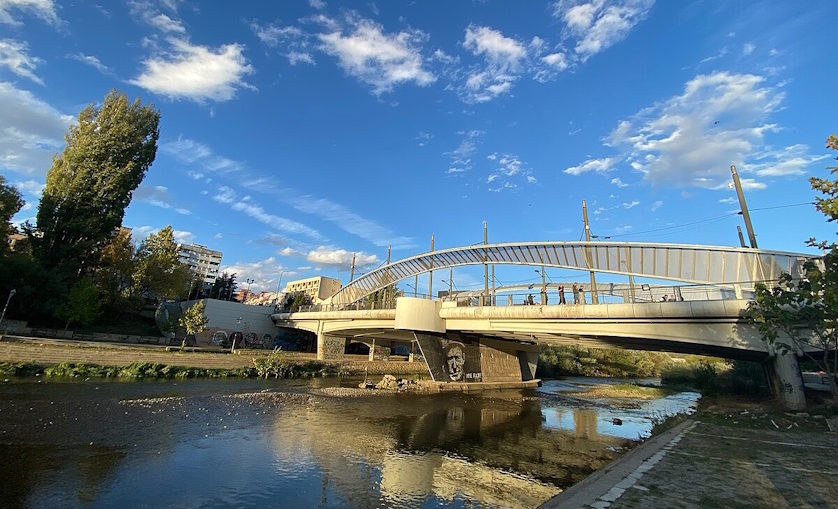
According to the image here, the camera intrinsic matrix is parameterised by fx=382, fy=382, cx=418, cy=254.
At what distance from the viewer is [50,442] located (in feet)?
43.4

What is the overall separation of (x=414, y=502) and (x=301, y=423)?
10563 mm

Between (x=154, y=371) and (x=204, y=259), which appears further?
(x=204, y=259)

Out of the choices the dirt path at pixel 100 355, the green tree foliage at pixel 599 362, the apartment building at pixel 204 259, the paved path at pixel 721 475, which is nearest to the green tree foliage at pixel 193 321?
the dirt path at pixel 100 355

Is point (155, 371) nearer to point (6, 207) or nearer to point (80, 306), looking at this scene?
point (80, 306)

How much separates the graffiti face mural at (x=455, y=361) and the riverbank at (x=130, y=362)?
1450cm

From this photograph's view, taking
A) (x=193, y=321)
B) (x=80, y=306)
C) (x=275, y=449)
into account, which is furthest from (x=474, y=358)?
(x=80, y=306)

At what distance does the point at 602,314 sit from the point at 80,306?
4899 centimetres

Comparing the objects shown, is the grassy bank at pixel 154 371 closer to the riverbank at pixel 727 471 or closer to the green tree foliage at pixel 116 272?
the green tree foliage at pixel 116 272

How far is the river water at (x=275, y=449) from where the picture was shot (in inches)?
416

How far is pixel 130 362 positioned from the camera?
3044 cm

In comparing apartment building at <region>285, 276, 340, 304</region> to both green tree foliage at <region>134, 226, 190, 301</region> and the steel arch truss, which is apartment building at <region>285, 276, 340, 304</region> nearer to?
green tree foliage at <region>134, 226, 190, 301</region>

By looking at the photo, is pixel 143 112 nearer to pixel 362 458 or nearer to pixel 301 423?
pixel 301 423

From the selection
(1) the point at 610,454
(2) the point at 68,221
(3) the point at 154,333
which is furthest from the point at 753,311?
(3) the point at 154,333

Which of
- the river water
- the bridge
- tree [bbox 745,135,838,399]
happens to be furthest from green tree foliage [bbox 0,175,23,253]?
tree [bbox 745,135,838,399]
